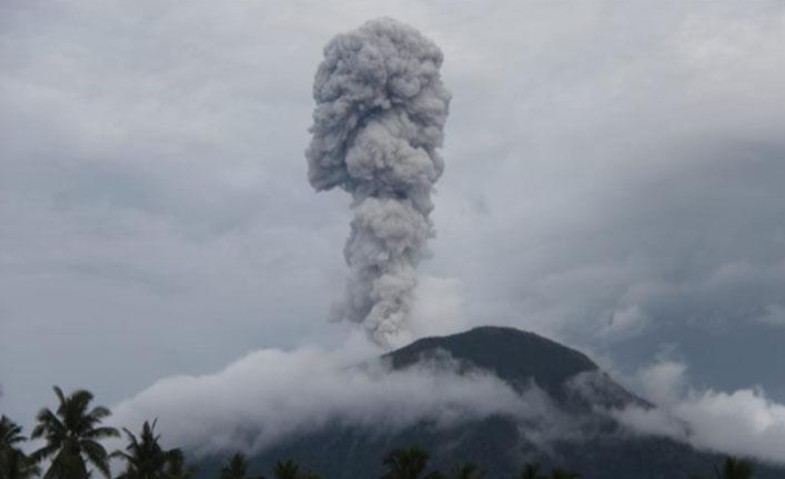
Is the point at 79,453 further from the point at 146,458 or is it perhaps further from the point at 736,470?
the point at 736,470

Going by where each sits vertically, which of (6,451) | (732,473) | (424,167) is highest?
(424,167)

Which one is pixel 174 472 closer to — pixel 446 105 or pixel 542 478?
pixel 542 478

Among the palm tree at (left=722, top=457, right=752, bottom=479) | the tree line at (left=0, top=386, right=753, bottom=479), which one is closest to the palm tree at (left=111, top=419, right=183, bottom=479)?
the tree line at (left=0, top=386, right=753, bottom=479)

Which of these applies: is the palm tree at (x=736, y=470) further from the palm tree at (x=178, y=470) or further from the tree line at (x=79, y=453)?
the palm tree at (x=178, y=470)

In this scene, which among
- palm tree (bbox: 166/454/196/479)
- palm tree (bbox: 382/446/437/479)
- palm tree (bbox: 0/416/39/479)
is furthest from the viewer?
palm tree (bbox: 382/446/437/479)

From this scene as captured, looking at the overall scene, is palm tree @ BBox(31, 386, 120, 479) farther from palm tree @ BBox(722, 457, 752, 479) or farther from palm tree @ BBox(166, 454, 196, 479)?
palm tree @ BBox(722, 457, 752, 479)

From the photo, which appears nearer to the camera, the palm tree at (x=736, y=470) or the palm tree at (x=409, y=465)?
the palm tree at (x=736, y=470)

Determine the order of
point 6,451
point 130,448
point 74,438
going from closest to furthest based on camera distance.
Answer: point 6,451 → point 74,438 → point 130,448

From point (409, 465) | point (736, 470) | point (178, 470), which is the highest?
point (178, 470)

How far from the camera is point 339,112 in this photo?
18212 cm

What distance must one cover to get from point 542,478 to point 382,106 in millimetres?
106654

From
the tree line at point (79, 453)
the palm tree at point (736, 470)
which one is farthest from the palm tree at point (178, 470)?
the palm tree at point (736, 470)

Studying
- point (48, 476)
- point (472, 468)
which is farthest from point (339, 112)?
point (48, 476)

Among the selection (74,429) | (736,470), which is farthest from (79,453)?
(736,470)
